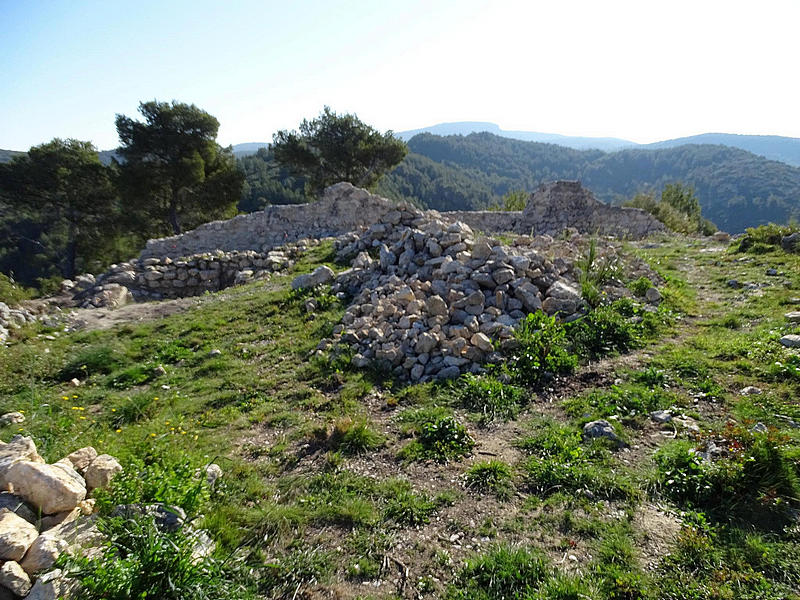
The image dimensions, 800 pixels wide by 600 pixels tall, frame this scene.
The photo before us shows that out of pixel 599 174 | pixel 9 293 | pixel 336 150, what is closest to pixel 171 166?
pixel 336 150

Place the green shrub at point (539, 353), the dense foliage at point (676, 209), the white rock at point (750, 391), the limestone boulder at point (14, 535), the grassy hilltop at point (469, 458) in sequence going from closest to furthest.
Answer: the limestone boulder at point (14, 535)
the grassy hilltop at point (469, 458)
the white rock at point (750, 391)
the green shrub at point (539, 353)
the dense foliage at point (676, 209)

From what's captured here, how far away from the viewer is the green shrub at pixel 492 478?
3723 millimetres

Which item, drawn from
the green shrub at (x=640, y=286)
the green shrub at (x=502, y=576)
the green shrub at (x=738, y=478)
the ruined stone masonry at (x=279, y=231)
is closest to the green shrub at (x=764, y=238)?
the green shrub at (x=640, y=286)

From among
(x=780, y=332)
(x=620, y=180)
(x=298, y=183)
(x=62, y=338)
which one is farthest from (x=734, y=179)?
(x=62, y=338)

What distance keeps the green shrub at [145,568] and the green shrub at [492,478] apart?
82.2 inches

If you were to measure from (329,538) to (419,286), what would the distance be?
4.73 meters

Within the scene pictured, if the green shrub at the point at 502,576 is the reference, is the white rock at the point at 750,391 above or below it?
above

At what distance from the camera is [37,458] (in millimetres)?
3113

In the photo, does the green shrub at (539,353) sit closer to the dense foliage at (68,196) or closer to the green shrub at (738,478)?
the green shrub at (738,478)

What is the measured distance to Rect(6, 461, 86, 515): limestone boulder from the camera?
2.68m

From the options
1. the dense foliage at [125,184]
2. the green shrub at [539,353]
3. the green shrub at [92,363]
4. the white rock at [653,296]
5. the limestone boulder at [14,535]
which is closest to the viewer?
the limestone boulder at [14,535]

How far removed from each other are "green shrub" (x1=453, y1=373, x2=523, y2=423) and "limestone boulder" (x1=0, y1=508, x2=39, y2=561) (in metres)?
4.00

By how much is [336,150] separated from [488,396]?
93.4ft

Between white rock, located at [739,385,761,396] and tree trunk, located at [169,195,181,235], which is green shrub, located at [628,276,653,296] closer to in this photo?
white rock, located at [739,385,761,396]
